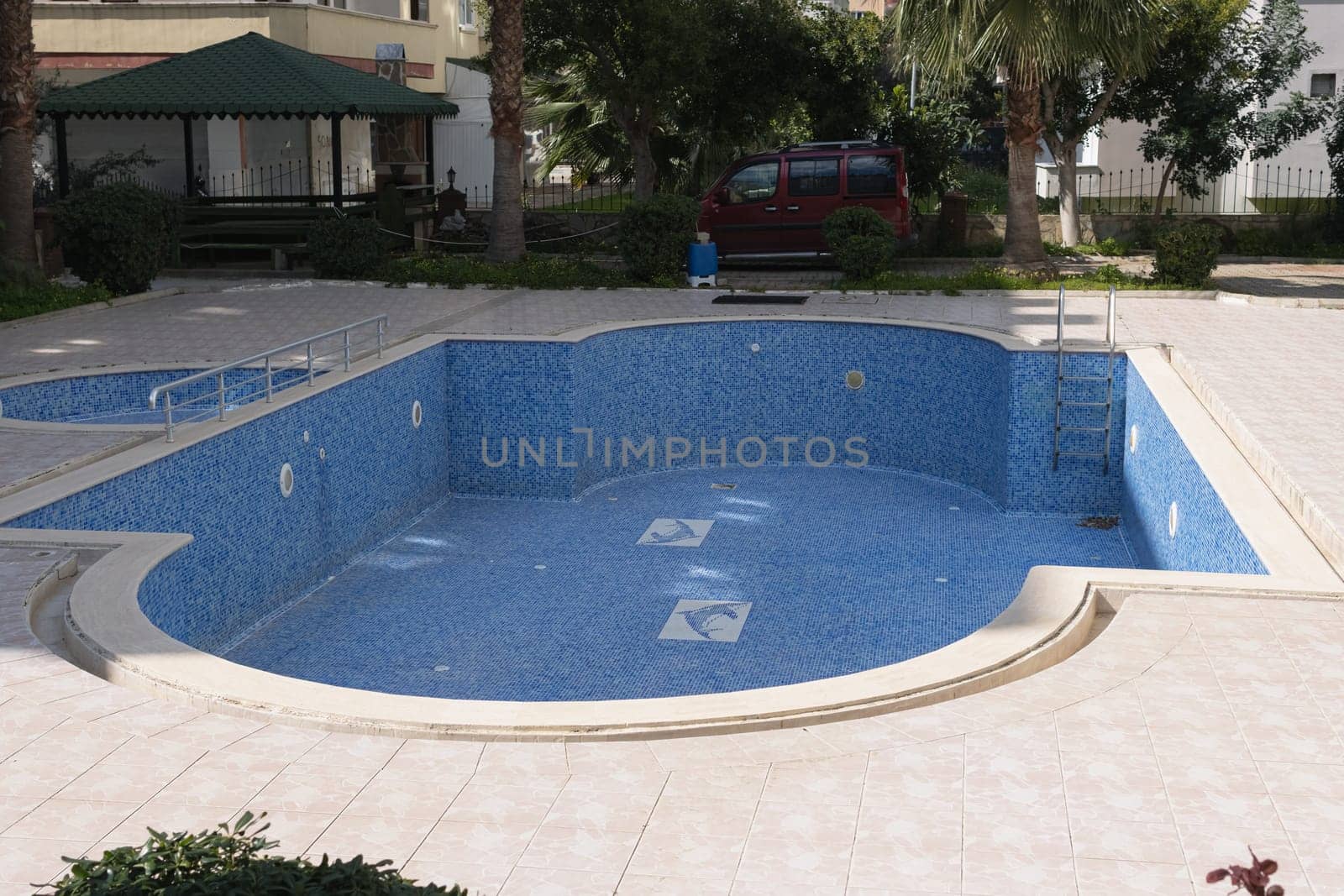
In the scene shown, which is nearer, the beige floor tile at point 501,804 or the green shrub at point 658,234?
the beige floor tile at point 501,804

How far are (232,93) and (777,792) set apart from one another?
19.0 m

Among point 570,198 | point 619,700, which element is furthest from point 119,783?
point 570,198

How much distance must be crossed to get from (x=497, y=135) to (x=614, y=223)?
388 centimetres

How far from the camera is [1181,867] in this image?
4.81m

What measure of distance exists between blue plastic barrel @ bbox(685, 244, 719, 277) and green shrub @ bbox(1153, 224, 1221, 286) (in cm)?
573

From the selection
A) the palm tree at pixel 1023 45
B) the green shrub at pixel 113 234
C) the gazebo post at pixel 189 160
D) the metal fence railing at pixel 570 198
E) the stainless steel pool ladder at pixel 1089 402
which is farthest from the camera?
the metal fence railing at pixel 570 198

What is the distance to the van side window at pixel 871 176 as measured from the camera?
21.5 meters

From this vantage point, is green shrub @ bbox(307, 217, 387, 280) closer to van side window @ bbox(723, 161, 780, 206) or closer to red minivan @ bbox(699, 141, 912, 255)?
red minivan @ bbox(699, 141, 912, 255)

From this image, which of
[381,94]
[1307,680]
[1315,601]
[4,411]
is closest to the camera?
[1307,680]

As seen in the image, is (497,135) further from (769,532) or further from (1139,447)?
(1139,447)

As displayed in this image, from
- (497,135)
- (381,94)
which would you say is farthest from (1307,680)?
(381,94)

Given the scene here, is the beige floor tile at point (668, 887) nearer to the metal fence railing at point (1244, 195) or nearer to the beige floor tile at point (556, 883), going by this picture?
the beige floor tile at point (556, 883)

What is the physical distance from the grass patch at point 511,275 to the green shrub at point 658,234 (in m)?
0.30

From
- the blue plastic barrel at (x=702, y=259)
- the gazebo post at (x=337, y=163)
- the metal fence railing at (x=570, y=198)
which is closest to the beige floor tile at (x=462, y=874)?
the blue plastic barrel at (x=702, y=259)
